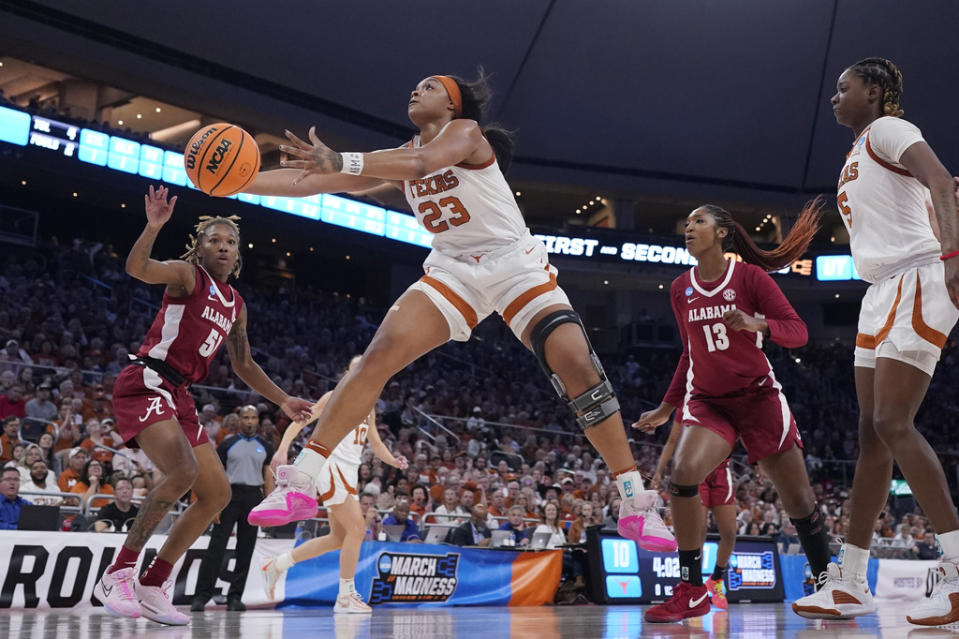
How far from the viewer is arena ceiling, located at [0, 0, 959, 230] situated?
70.6 ft

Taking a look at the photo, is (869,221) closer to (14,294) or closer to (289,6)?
(14,294)

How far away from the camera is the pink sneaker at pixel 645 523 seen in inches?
146

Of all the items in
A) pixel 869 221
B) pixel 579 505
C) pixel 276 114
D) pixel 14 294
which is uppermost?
pixel 276 114

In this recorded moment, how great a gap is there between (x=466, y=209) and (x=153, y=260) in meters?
1.82

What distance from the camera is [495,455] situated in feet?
58.6

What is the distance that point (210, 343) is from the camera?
5.09 metres

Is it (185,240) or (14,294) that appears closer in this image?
(14,294)

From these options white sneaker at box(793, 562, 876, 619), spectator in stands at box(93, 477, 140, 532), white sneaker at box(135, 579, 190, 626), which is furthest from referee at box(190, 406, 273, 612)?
white sneaker at box(793, 562, 876, 619)

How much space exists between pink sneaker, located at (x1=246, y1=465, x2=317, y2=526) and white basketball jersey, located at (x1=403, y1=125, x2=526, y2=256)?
119cm

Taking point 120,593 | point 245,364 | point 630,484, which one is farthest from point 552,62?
point 630,484

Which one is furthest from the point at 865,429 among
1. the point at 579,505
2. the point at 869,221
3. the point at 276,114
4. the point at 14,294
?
the point at 276,114

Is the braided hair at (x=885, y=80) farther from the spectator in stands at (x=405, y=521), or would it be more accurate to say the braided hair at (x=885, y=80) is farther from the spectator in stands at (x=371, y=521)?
the spectator in stands at (x=405, y=521)

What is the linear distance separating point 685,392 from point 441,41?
19.0 metres

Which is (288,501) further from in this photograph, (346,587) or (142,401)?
(346,587)
